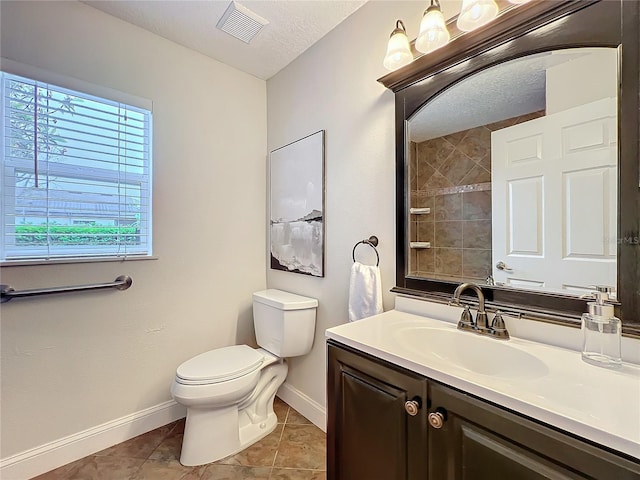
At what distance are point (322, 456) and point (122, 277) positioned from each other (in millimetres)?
1462

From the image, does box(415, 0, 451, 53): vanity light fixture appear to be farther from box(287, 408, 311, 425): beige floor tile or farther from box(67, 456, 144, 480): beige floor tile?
box(67, 456, 144, 480): beige floor tile

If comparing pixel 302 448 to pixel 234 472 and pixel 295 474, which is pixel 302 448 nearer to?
pixel 295 474

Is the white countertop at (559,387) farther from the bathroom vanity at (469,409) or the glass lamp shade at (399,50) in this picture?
the glass lamp shade at (399,50)

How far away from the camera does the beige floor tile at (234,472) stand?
55.7 inches

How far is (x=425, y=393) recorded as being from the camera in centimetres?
78

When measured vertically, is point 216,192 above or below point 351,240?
above

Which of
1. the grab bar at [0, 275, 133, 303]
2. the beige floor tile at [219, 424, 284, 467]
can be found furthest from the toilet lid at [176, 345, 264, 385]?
the grab bar at [0, 275, 133, 303]

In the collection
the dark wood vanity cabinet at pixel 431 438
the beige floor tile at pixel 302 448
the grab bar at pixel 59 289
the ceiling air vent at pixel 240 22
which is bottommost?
the beige floor tile at pixel 302 448

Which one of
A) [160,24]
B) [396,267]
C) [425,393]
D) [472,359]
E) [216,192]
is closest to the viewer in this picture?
[425,393]

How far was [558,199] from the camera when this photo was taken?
3.09 feet

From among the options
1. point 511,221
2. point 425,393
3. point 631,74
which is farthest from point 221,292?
point 631,74

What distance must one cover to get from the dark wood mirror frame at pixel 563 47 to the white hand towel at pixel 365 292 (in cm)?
20

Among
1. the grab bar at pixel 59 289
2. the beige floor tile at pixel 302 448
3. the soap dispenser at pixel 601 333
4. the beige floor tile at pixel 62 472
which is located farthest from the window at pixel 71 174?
the soap dispenser at pixel 601 333

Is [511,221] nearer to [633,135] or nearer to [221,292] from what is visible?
[633,135]
